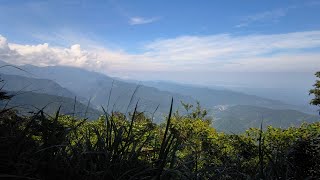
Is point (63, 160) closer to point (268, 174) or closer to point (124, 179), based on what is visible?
point (124, 179)

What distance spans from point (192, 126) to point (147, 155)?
27.3 m

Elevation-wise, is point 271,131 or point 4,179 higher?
point 4,179

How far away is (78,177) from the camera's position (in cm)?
228

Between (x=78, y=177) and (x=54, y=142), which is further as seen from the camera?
(x=54, y=142)

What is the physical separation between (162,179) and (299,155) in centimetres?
551

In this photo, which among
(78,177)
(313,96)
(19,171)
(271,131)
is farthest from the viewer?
(313,96)

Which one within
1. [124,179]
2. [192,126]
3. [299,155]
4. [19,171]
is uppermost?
[19,171]

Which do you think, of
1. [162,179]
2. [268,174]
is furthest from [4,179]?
[268,174]

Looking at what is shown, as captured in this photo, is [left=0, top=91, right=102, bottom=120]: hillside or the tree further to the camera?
the tree

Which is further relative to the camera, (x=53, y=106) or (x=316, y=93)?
(x=316, y=93)

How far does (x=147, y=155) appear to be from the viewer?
10.8 feet

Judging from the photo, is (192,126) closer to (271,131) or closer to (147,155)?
(271,131)

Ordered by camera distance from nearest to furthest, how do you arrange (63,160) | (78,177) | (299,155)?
1. (78,177)
2. (63,160)
3. (299,155)

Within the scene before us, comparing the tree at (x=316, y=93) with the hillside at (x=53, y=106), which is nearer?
the hillside at (x=53, y=106)
